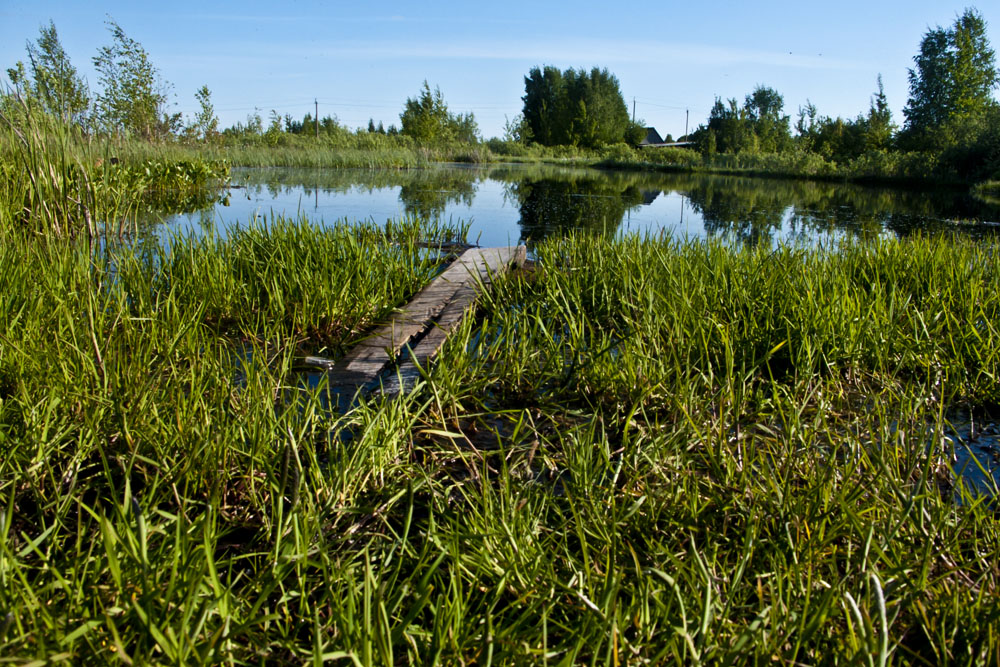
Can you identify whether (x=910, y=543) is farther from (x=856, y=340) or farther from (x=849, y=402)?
(x=856, y=340)

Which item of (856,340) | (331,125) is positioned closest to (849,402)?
(856,340)

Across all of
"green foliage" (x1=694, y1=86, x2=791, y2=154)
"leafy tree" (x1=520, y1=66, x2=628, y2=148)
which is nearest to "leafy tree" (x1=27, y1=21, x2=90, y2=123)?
"green foliage" (x1=694, y1=86, x2=791, y2=154)

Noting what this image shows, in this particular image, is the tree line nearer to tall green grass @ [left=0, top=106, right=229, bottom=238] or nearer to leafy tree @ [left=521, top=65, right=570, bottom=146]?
leafy tree @ [left=521, top=65, right=570, bottom=146]

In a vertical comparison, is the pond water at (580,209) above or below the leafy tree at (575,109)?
below

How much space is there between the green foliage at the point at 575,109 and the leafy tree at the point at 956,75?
2086 centimetres

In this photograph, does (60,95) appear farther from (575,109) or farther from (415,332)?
(575,109)

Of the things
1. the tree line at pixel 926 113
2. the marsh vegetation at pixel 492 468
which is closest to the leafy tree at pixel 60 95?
the marsh vegetation at pixel 492 468

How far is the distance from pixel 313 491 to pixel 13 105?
438 centimetres

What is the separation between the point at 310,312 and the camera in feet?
11.6

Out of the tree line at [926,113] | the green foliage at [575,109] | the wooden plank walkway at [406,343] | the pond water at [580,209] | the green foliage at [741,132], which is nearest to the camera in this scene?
the wooden plank walkway at [406,343]

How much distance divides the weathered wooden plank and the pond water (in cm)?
202

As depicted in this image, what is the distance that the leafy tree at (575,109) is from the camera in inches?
1943

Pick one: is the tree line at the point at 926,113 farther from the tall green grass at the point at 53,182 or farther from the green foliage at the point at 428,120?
the tall green grass at the point at 53,182

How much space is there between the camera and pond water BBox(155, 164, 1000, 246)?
28.3ft
